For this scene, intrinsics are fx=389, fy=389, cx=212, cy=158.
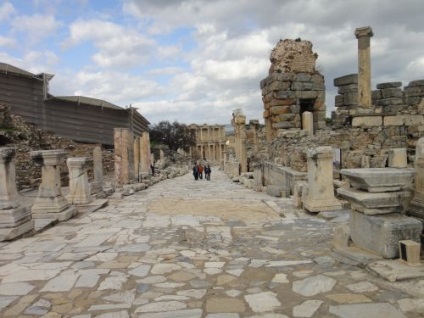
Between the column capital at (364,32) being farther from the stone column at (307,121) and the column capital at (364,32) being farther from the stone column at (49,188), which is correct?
the stone column at (49,188)

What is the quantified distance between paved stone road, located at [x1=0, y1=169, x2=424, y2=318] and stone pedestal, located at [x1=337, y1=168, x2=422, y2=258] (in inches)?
16.6

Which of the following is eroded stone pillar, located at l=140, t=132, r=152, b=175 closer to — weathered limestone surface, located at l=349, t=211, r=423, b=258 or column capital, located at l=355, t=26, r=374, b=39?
column capital, located at l=355, t=26, r=374, b=39

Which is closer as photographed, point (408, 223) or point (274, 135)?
point (408, 223)

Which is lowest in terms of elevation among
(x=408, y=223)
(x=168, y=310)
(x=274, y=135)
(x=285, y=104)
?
(x=168, y=310)

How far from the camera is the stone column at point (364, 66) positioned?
56.7ft

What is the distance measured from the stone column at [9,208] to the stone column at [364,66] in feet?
49.0

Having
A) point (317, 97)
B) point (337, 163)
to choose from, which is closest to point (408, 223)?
point (337, 163)

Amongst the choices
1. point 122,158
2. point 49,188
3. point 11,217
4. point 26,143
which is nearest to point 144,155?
point 26,143

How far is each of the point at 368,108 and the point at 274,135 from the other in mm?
4392

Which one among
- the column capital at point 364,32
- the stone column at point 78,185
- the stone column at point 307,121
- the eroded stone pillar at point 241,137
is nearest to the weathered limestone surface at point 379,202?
the stone column at point 78,185

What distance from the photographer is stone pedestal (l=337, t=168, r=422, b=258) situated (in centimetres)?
415

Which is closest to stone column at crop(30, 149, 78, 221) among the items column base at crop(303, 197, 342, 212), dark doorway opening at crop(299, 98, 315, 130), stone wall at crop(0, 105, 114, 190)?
column base at crop(303, 197, 342, 212)

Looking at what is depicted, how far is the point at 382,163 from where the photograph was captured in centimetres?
1064

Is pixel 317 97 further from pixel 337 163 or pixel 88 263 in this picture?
pixel 88 263
